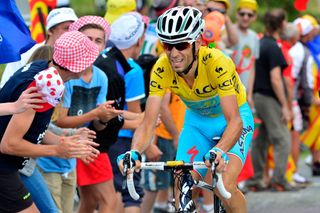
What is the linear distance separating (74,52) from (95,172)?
5.44ft

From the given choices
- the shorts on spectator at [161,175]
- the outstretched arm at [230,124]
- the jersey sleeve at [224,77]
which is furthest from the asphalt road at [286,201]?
the outstretched arm at [230,124]

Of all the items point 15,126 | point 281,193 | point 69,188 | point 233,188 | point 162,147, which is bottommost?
point 281,193

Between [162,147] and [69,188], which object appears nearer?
[69,188]

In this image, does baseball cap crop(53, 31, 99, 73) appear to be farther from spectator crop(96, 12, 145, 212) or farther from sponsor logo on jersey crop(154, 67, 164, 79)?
spectator crop(96, 12, 145, 212)

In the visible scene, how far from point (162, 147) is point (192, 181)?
3854mm

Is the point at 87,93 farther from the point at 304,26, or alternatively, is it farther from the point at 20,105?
the point at 304,26

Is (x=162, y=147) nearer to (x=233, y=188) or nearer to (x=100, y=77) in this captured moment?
(x=100, y=77)

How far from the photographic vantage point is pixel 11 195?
7180 mm

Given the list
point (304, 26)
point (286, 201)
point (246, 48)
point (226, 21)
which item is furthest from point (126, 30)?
point (304, 26)

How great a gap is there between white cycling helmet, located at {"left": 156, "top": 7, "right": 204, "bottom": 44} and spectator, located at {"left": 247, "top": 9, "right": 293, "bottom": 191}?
5881mm

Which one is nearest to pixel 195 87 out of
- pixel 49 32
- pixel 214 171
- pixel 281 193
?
pixel 214 171

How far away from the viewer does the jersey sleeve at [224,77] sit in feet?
25.3

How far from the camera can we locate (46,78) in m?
7.00

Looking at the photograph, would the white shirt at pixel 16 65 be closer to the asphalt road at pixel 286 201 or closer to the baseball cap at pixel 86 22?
the baseball cap at pixel 86 22
